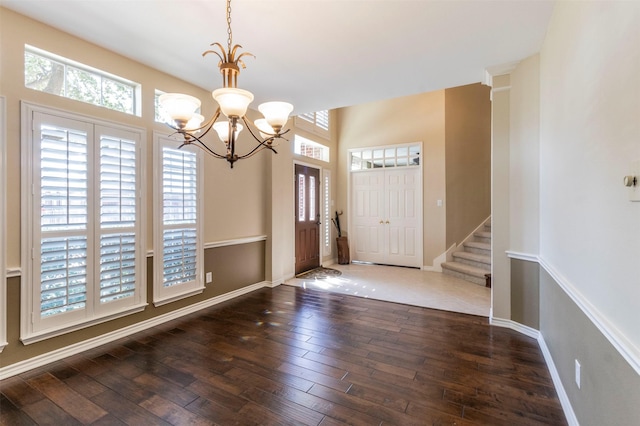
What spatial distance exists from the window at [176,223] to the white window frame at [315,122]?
2322mm

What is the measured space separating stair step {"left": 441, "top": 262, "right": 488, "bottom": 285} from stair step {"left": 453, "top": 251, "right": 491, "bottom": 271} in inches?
3.1

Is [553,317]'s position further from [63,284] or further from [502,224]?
[63,284]

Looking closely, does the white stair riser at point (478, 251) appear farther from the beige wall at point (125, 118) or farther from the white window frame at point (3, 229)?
the white window frame at point (3, 229)

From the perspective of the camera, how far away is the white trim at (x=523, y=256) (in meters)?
2.70

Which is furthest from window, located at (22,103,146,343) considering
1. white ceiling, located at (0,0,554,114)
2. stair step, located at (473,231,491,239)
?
stair step, located at (473,231,491,239)

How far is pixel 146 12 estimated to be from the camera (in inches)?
84.6

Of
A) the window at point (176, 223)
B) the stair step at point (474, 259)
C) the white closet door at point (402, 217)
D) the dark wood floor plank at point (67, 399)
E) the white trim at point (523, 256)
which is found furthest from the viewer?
the white closet door at point (402, 217)

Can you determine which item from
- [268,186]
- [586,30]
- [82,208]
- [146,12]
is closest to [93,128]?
[82,208]

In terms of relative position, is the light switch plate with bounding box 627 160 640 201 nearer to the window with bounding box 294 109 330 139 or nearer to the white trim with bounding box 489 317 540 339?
the white trim with bounding box 489 317 540 339

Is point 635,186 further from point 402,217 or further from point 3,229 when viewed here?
point 402,217

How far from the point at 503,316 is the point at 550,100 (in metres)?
2.11

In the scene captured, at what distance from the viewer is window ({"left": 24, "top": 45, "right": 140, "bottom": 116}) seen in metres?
2.28

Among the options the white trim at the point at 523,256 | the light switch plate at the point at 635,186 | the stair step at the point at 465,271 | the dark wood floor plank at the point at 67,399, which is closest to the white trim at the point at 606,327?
the light switch plate at the point at 635,186

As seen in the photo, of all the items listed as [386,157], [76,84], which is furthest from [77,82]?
[386,157]
